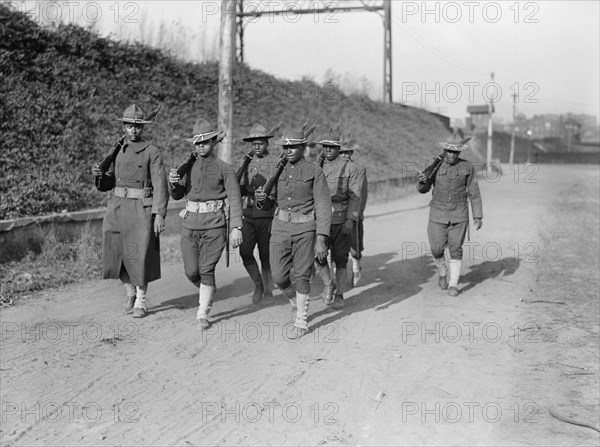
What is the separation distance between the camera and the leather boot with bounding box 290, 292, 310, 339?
7.26 m

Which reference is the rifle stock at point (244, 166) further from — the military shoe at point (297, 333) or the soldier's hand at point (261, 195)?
the military shoe at point (297, 333)

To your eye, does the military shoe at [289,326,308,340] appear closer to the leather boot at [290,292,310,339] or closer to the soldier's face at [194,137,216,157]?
the leather boot at [290,292,310,339]

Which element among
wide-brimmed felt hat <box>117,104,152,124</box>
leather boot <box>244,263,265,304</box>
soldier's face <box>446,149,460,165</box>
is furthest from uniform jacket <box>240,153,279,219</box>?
soldier's face <box>446,149,460,165</box>

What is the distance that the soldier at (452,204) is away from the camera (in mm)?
9578

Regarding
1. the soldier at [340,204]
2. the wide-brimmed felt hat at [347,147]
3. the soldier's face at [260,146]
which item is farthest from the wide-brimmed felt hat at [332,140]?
the soldier's face at [260,146]

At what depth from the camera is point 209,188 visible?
7461mm

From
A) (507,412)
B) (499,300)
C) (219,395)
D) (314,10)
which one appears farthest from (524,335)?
(314,10)

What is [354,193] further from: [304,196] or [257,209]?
[304,196]

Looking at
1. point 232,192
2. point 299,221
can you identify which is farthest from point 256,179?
point 299,221

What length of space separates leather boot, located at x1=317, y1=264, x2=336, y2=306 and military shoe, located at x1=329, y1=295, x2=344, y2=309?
3.1 inches

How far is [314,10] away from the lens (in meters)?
25.1

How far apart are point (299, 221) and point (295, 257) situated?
1.33 ft

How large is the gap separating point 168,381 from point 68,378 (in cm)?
86

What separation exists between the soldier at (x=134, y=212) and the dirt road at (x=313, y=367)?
552mm
